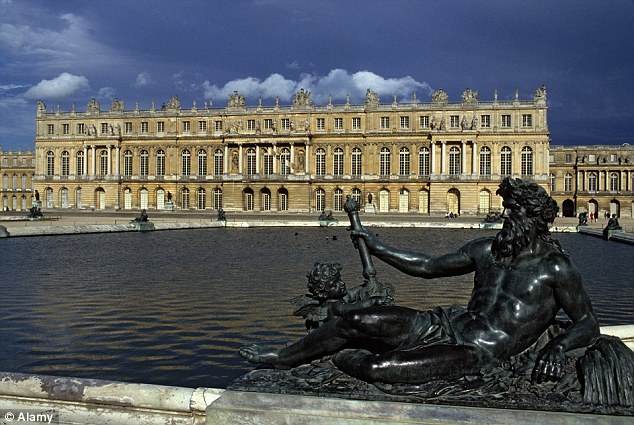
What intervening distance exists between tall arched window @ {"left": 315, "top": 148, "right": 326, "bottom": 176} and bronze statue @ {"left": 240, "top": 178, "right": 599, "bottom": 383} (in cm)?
6002

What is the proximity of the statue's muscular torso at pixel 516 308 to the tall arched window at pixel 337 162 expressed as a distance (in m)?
59.8

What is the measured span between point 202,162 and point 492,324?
6477 centimetres

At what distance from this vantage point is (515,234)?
3.92 metres

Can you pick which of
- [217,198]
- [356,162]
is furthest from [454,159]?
[217,198]

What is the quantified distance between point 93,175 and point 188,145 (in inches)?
450

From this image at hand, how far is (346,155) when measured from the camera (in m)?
63.4

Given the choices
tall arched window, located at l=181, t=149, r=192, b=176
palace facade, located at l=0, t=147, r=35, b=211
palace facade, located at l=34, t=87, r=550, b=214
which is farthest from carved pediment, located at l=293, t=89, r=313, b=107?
palace facade, located at l=0, t=147, r=35, b=211

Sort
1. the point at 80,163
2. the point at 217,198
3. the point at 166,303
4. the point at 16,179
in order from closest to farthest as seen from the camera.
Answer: the point at 166,303 < the point at 217,198 < the point at 80,163 < the point at 16,179

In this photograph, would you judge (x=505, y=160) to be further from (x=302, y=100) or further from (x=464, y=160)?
(x=302, y=100)

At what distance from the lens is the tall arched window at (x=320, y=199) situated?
210 feet

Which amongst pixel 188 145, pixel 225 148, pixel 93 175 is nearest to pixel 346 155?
pixel 225 148

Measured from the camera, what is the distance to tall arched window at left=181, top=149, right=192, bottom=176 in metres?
67.2

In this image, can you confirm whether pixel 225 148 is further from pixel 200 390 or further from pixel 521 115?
pixel 200 390

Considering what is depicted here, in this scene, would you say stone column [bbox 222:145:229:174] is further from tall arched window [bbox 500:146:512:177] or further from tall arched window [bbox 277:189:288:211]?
tall arched window [bbox 500:146:512:177]
